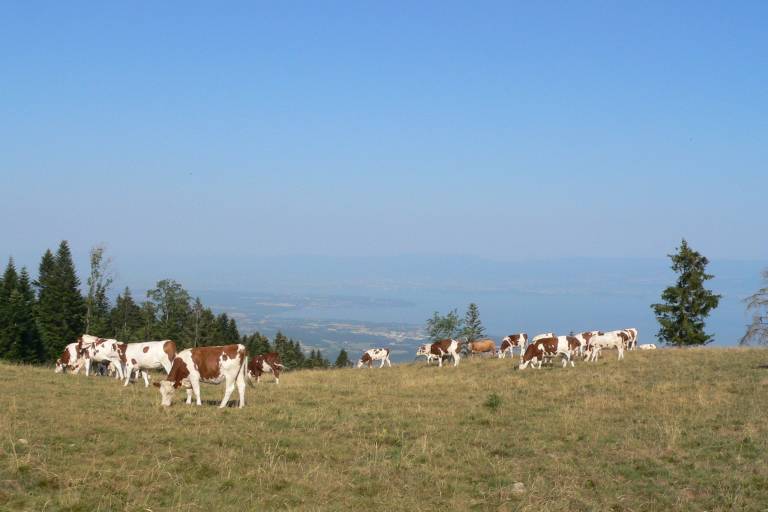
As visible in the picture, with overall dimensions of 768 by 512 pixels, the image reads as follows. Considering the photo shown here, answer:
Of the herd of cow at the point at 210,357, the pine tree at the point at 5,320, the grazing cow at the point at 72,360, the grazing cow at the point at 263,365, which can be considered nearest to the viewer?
the herd of cow at the point at 210,357

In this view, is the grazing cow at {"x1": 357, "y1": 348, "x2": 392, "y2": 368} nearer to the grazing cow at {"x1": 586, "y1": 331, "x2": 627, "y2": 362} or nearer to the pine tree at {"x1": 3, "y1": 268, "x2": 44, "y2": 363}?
the grazing cow at {"x1": 586, "y1": 331, "x2": 627, "y2": 362}

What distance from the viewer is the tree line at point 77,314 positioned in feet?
224

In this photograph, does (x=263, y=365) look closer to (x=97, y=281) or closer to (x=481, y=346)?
(x=481, y=346)

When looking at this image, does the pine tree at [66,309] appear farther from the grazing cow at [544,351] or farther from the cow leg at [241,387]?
the cow leg at [241,387]

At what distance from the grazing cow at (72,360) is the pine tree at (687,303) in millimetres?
45916

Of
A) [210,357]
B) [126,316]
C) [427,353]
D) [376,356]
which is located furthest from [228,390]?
[126,316]

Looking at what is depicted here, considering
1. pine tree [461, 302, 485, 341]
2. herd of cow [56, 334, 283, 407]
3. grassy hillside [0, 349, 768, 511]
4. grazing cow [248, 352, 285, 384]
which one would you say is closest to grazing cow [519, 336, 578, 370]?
grassy hillside [0, 349, 768, 511]

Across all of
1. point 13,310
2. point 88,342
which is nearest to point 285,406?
point 88,342

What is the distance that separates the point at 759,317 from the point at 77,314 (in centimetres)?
6712

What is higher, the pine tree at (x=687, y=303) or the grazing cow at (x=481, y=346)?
the pine tree at (x=687, y=303)

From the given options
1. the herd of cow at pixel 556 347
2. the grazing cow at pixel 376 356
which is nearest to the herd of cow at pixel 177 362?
the herd of cow at pixel 556 347

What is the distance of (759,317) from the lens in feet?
110

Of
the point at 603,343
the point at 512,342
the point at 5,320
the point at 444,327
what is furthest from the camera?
the point at 444,327

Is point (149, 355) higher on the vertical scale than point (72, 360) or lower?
higher
